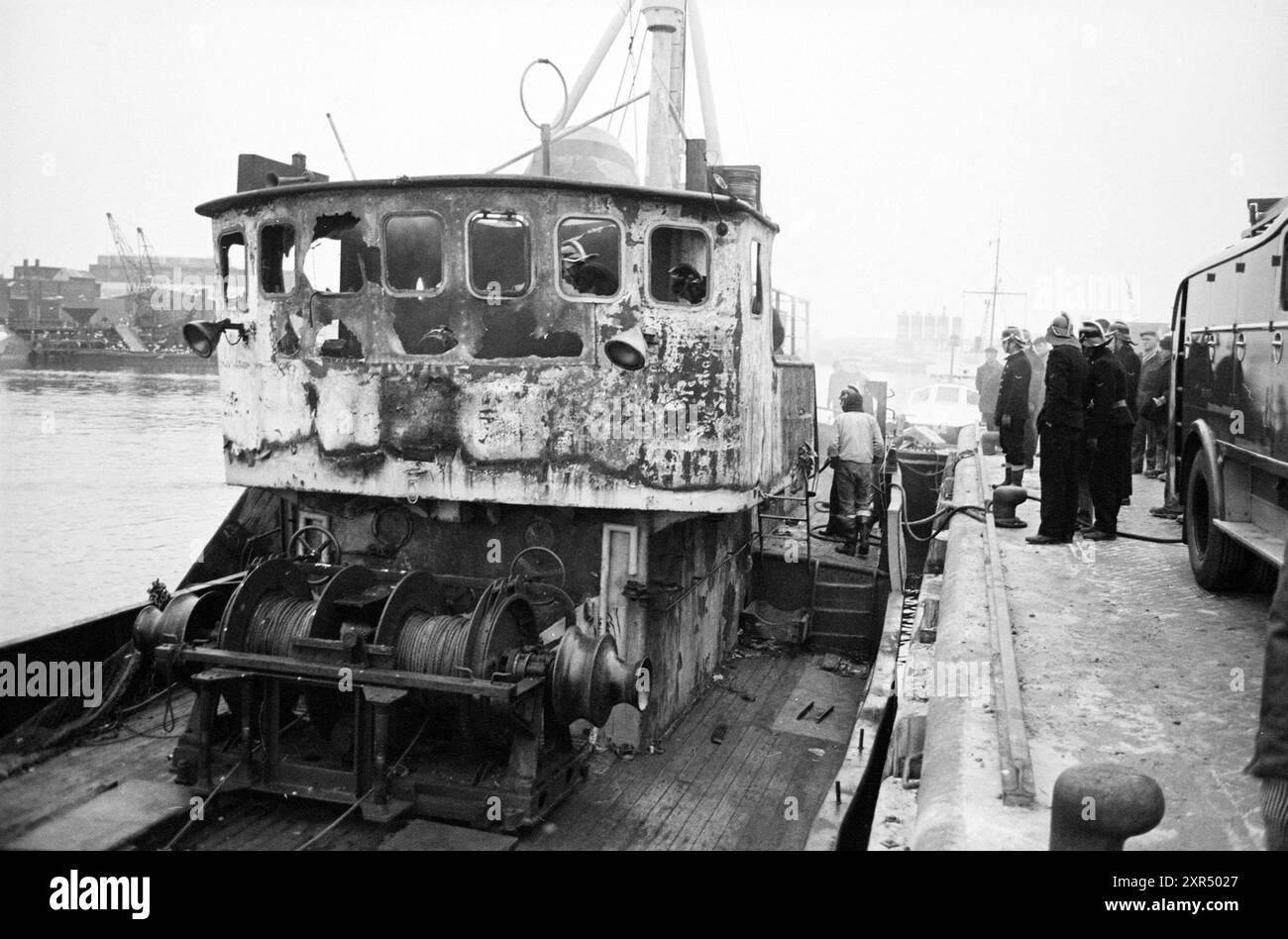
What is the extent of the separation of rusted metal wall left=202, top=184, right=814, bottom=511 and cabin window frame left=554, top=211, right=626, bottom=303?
21 mm

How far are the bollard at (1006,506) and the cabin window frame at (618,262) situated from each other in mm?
4901

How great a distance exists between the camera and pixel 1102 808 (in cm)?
264

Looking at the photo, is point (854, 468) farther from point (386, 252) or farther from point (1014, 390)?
point (386, 252)

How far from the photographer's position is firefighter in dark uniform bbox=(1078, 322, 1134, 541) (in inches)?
315

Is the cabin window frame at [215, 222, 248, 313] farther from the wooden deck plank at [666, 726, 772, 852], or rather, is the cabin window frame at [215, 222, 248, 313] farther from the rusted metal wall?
the wooden deck plank at [666, 726, 772, 852]

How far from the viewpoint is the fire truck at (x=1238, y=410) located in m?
5.34

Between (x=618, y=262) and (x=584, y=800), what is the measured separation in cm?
388

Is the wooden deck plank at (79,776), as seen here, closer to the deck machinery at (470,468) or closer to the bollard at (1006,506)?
the deck machinery at (470,468)

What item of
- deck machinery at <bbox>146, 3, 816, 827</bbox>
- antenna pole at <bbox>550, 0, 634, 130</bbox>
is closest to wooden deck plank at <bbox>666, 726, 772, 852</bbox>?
deck machinery at <bbox>146, 3, 816, 827</bbox>

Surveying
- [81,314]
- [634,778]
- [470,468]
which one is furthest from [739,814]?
[81,314]

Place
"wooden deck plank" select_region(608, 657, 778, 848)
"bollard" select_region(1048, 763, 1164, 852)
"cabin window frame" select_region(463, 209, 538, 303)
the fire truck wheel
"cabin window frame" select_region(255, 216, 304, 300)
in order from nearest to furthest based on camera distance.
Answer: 1. "bollard" select_region(1048, 763, 1164, 852)
2. "wooden deck plank" select_region(608, 657, 778, 848)
3. the fire truck wheel
4. "cabin window frame" select_region(463, 209, 538, 303)
5. "cabin window frame" select_region(255, 216, 304, 300)

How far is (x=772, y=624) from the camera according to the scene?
1070 centimetres
